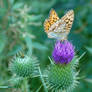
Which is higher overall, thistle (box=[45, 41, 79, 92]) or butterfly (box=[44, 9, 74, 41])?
butterfly (box=[44, 9, 74, 41])

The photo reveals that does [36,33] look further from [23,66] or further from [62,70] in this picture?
[62,70]

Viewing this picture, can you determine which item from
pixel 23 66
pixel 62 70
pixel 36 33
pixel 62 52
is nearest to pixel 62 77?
pixel 62 70

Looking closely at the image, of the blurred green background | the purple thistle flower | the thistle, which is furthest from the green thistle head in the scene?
the blurred green background

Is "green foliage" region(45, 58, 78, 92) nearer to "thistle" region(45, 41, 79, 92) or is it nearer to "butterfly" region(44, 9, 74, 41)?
"thistle" region(45, 41, 79, 92)

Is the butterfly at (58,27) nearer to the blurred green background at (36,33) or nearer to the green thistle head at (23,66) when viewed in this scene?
the green thistle head at (23,66)

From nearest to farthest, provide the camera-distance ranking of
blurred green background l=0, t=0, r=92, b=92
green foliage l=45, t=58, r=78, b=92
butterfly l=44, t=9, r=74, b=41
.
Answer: green foliage l=45, t=58, r=78, b=92, butterfly l=44, t=9, r=74, b=41, blurred green background l=0, t=0, r=92, b=92

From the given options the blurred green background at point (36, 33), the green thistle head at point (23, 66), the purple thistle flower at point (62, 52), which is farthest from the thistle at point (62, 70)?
the blurred green background at point (36, 33)

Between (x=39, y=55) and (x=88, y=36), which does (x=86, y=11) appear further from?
(x=39, y=55)
